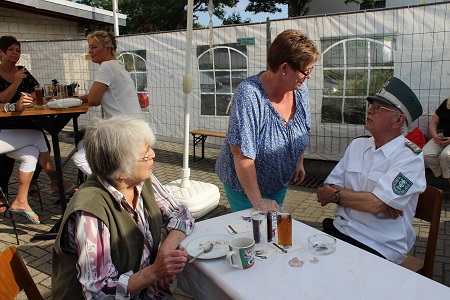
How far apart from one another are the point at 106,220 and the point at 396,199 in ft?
4.83

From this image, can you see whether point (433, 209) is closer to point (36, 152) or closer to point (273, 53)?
point (273, 53)

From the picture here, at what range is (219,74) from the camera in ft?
21.2

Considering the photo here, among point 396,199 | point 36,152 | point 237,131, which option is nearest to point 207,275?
point 237,131

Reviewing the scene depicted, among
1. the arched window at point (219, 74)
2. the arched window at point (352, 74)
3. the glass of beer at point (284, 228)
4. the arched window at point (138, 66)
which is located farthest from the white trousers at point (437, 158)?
the arched window at point (138, 66)

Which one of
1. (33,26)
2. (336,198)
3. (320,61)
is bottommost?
(336,198)

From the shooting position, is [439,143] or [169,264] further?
[439,143]

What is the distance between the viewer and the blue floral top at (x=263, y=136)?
2082mm

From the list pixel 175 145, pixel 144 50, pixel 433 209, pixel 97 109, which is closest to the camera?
pixel 433 209

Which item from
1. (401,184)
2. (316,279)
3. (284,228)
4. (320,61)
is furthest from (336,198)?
(320,61)

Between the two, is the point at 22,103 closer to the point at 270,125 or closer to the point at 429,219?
the point at 270,125

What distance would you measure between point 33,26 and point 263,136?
11.6 meters

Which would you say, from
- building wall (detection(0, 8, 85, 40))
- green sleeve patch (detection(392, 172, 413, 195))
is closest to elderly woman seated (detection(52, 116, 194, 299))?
green sleeve patch (detection(392, 172, 413, 195))

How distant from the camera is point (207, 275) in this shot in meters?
1.55

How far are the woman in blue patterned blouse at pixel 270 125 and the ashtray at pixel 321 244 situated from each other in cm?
44
